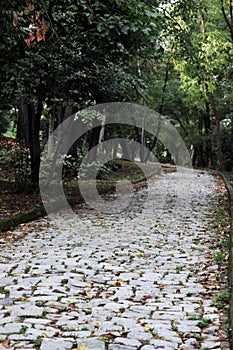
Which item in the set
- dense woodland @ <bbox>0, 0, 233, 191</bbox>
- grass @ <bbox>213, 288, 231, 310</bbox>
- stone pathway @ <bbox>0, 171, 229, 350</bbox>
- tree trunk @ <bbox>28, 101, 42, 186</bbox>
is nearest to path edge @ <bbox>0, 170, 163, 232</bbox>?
stone pathway @ <bbox>0, 171, 229, 350</bbox>

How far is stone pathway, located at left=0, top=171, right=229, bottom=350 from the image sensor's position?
14.8 ft

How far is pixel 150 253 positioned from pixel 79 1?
5.20 m

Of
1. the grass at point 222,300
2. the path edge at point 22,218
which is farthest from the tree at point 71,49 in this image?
the grass at point 222,300

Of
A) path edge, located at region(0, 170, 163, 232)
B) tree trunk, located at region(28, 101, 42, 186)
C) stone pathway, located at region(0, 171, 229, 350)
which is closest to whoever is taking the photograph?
stone pathway, located at region(0, 171, 229, 350)

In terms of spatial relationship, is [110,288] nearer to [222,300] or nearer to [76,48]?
[222,300]

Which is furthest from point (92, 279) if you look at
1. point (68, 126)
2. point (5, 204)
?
A: point (68, 126)

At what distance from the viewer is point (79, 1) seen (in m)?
9.86

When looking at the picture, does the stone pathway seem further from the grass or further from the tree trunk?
the tree trunk

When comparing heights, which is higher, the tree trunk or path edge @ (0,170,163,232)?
the tree trunk

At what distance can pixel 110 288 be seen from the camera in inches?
242

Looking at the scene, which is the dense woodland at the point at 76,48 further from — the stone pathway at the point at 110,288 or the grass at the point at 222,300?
the grass at the point at 222,300

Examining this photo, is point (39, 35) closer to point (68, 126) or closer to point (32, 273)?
point (32, 273)

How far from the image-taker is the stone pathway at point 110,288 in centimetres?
451

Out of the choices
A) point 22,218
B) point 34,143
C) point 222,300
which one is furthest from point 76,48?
point 222,300
